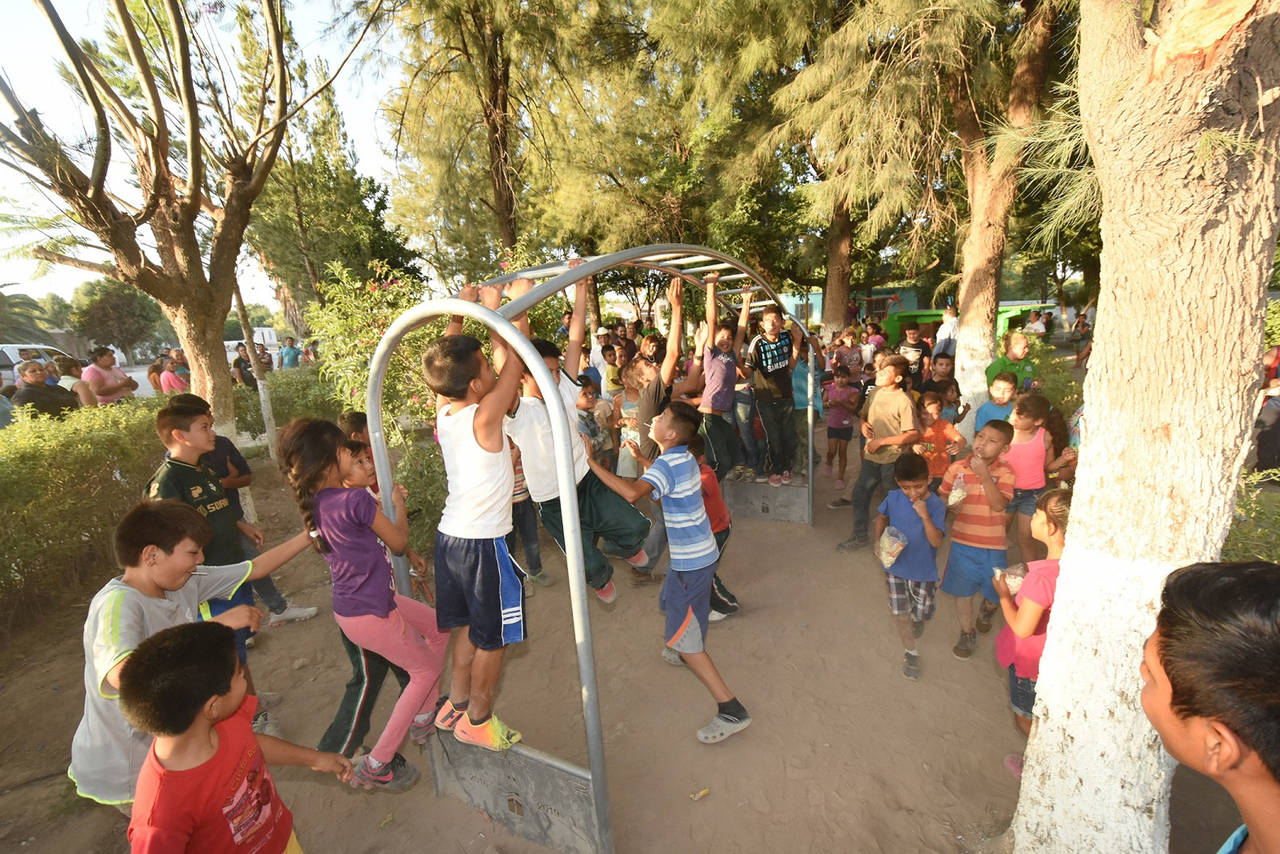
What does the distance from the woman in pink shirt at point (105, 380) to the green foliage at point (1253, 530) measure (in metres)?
11.3

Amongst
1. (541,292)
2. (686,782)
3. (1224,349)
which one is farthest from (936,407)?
(541,292)

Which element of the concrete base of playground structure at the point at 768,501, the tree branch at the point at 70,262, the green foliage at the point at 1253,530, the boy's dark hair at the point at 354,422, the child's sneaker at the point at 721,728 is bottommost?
the child's sneaker at the point at 721,728

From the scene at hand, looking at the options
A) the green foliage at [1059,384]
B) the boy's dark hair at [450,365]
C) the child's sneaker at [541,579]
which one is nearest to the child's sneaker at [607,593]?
the child's sneaker at [541,579]

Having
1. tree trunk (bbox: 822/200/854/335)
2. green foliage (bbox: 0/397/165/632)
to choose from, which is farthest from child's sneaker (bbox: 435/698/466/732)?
tree trunk (bbox: 822/200/854/335)

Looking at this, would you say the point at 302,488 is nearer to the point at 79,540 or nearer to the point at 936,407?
the point at 79,540

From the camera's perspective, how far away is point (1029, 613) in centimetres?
244

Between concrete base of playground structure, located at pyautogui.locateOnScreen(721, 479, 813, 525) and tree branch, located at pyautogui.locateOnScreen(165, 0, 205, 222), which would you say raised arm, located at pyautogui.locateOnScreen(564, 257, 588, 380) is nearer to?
concrete base of playground structure, located at pyautogui.locateOnScreen(721, 479, 813, 525)

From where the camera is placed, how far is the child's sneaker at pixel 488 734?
2.47 meters

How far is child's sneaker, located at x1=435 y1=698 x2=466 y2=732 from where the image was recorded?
268cm

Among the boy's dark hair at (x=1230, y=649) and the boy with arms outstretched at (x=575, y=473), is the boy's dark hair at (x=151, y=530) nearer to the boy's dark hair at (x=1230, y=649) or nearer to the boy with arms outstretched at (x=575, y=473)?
the boy with arms outstretched at (x=575, y=473)

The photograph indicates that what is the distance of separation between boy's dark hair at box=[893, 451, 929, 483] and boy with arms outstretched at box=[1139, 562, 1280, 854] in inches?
88.2

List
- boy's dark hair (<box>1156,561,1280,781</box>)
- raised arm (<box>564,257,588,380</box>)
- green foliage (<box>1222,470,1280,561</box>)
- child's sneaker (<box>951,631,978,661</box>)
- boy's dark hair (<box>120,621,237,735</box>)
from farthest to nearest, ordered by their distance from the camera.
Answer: child's sneaker (<box>951,631,978,661</box>)
green foliage (<box>1222,470,1280,561</box>)
raised arm (<box>564,257,588,380</box>)
boy's dark hair (<box>120,621,237,735</box>)
boy's dark hair (<box>1156,561,1280,781</box>)

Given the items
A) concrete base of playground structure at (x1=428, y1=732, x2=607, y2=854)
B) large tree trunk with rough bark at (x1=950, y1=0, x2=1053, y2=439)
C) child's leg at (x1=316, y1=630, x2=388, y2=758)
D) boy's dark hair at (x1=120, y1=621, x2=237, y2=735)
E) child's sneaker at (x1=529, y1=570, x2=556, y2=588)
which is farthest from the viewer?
large tree trunk with rough bark at (x1=950, y1=0, x2=1053, y2=439)

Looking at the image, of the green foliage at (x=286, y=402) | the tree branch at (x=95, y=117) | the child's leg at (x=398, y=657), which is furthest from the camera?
the green foliage at (x=286, y=402)
